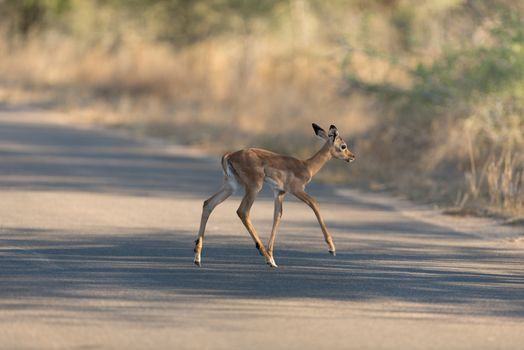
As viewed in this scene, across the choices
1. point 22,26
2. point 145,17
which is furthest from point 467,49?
point 22,26

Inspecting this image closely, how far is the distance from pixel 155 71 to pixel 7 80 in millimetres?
5143

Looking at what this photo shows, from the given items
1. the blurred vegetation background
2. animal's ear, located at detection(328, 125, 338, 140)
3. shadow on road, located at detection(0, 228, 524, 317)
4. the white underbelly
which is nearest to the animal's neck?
animal's ear, located at detection(328, 125, 338, 140)

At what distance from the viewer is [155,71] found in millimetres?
33219

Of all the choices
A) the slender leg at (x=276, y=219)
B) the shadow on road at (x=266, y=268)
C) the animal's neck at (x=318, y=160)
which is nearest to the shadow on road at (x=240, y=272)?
the shadow on road at (x=266, y=268)

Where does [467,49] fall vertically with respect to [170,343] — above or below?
above

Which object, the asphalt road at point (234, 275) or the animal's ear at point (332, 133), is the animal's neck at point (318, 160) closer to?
the animal's ear at point (332, 133)

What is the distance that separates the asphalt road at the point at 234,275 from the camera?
303 inches

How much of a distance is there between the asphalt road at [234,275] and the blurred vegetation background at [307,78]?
7.36ft

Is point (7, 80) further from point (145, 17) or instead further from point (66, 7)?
point (66, 7)

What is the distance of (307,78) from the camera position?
30.3 metres

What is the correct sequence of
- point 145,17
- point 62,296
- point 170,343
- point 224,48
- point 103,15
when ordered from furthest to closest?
Answer: 1. point 103,15
2. point 145,17
3. point 224,48
4. point 62,296
5. point 170,343

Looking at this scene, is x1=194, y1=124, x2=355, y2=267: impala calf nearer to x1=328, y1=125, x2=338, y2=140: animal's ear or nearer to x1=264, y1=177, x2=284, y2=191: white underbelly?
x1=264, y1=177, x2=284, y2=191: white underbelly

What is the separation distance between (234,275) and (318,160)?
1.51 metres

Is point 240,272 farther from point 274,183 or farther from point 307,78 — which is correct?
point 307,78
